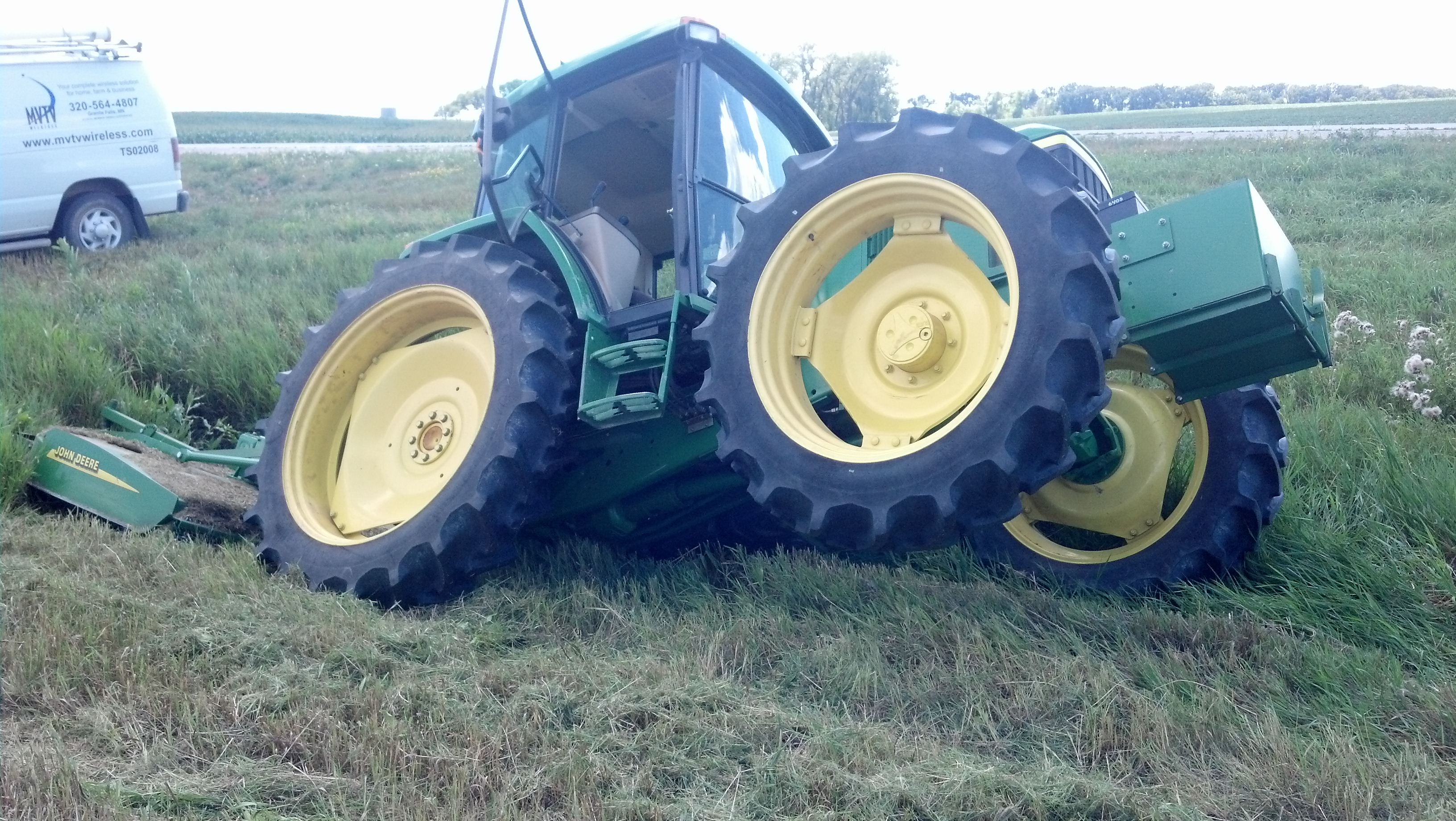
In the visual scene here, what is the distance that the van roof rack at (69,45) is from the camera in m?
11.1

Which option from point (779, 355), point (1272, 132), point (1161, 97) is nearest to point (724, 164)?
point (779, 355)

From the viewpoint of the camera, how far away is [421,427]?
4445 mm

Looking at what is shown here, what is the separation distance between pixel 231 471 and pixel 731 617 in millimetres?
3386

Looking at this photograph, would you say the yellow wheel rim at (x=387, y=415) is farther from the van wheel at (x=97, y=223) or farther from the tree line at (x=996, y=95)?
the van wheel at (x=97, y=223)

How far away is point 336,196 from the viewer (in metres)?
15.0

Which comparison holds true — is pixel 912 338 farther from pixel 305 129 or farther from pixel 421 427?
pixel 305 129

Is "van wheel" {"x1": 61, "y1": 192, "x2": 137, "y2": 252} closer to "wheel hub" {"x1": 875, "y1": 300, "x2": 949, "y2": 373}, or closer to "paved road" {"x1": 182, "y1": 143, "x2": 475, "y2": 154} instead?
"paved road" {"x1": 182, "y1": 143, "x2": 475, "y2": 154}

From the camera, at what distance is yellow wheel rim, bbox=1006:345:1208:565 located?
393cm

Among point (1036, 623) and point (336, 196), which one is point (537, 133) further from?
point (336, 196)

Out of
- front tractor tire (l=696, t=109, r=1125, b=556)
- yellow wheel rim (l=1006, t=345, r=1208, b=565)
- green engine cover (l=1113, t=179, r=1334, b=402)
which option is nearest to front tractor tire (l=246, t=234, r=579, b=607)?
front tractor tire (l=696, t=109, r=1125, b=556)

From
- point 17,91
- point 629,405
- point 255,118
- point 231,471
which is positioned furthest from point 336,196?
point 255,118

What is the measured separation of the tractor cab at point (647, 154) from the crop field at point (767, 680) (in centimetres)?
115

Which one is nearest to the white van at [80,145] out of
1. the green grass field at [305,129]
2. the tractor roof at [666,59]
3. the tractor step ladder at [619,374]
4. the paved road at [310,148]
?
the tractor roof at [666,59]

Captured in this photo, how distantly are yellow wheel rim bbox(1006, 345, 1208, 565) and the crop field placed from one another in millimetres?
252
